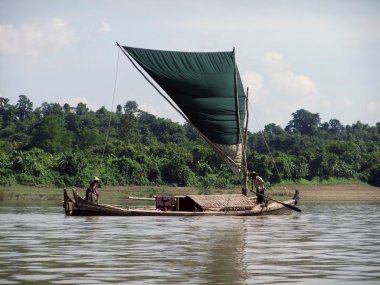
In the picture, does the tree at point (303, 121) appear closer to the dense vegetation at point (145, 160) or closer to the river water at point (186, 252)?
the dense vegetation at point (145, 160)

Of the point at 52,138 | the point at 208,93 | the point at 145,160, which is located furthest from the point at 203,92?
the point at 52,138

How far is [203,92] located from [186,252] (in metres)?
21.9

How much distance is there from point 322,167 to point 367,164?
7331 mm

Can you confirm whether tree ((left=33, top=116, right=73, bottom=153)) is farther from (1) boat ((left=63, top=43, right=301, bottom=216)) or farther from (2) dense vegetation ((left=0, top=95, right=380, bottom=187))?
(1) boat ((left=63, top=43, right=301, bottom=216))

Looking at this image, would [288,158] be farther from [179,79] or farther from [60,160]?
[179,79]

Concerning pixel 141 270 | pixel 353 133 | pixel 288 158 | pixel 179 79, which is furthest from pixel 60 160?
pixel 353 133

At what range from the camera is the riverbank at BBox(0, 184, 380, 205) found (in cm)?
5875

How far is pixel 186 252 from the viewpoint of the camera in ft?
69.5

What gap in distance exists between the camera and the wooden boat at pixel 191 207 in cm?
3644

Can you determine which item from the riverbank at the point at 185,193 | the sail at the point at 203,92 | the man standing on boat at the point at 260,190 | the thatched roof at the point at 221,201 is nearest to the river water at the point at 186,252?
the thatched roof at the point at 221,201

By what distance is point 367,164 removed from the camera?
83.1m

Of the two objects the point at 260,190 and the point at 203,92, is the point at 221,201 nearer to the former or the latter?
the point at 260,190

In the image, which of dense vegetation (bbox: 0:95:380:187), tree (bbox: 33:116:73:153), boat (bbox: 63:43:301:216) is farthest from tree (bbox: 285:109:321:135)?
boat (bbox: 63:43:301:216)

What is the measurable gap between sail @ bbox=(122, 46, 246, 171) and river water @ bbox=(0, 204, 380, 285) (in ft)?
29.0
